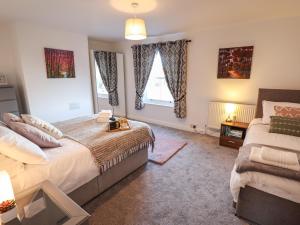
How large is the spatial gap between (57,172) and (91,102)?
307 cm

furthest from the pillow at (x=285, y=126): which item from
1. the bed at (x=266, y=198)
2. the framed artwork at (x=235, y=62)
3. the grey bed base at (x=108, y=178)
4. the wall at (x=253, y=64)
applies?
the grey bed base at (x=108, y=178)

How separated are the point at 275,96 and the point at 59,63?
4139mm

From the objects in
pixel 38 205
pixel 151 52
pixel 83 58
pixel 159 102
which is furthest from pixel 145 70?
pixel 38 205

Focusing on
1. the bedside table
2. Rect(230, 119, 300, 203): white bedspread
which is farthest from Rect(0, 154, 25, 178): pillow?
the bedside table

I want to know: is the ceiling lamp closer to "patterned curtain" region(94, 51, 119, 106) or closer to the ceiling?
the ceiling

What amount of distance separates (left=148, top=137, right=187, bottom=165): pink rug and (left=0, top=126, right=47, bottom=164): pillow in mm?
1697

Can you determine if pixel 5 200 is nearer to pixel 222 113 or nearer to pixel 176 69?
pixel 222 113

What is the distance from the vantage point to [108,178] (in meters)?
2.12

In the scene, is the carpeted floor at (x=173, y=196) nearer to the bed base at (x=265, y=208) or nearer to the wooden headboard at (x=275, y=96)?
the bed base at (x=265, y=208)

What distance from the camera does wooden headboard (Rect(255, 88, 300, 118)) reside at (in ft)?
9.29

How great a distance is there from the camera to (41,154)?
1.55m

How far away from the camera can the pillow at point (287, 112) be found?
8.33 ft

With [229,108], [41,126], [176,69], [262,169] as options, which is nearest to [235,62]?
[229,108]

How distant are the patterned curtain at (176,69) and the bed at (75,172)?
6.74ft
